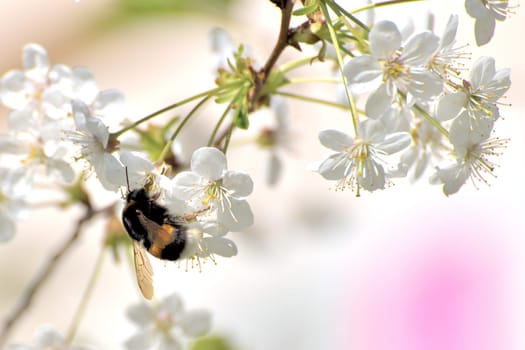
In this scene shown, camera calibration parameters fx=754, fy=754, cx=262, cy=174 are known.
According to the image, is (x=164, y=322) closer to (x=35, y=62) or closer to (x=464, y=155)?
(x=35, y=62)

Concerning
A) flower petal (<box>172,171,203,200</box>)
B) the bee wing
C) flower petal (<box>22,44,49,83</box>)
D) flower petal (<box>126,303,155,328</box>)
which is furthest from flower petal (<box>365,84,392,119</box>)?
flower petal (<box>126,303,155,328</box>)

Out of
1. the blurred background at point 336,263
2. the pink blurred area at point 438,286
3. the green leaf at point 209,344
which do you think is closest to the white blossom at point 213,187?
the green leaf at point 209,344

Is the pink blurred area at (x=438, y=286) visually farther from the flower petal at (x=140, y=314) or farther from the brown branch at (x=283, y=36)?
the brown branch at (x=283, y=36)

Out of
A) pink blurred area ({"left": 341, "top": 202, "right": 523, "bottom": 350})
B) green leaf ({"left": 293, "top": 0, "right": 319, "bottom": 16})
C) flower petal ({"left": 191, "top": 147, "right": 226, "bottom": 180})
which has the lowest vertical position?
flower petal ({"left": 191, "top": 147, "right": 226, "bottom": 180})

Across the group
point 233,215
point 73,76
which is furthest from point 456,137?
point 73,76

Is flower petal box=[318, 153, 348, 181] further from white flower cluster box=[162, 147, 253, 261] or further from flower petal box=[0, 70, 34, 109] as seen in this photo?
flower petal box=[0, 70, 34, 109]

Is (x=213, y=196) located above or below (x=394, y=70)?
below

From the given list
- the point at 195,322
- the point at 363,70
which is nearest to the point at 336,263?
the point at 195,322
